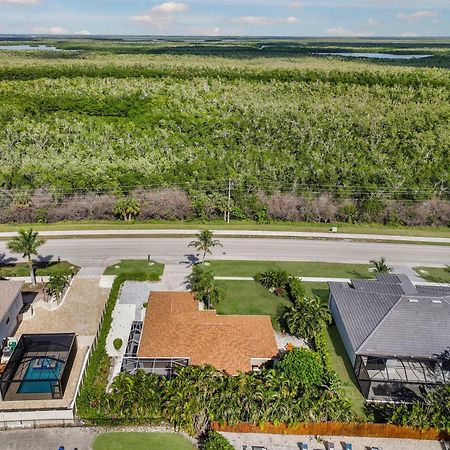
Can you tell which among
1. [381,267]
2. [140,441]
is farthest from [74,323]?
[381,267]

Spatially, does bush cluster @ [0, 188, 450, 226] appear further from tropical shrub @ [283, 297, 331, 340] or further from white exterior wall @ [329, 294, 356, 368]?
tropical shrub @ [283, 297, 331, 340]

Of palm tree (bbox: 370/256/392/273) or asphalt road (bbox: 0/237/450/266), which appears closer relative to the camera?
palm tree (bbox: 370/256/392/273)

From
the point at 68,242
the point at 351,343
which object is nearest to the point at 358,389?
the point at 351,343

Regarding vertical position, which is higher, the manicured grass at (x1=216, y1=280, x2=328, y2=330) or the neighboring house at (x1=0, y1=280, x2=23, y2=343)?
the neighboring house at (x1=0, y1=280, x2=23, y2=343)

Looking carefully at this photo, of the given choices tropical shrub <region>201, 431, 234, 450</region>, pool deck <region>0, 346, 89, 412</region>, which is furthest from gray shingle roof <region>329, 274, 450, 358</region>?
pool deck <region>0, 346, 89, 412</region>

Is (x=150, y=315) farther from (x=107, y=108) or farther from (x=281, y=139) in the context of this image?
(x=107, y=108)

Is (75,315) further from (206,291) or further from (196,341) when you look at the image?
(196,341)
